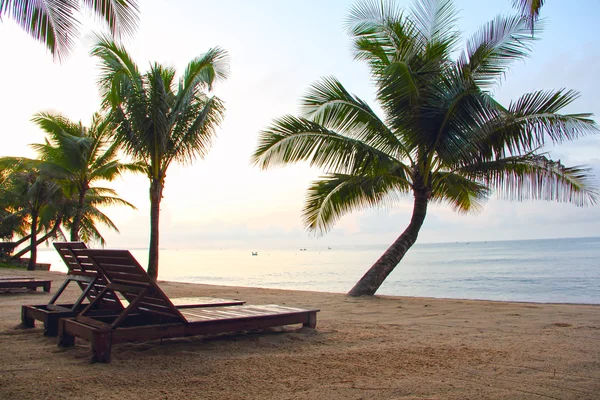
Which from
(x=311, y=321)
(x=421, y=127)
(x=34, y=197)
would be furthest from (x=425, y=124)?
(x=34, y=197)

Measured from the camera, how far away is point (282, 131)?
10.3m

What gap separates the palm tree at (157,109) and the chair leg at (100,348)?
32.2 ft

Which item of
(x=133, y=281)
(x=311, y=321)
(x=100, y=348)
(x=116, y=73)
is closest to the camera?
(x=100, y=348)

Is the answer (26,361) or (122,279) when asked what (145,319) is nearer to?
(122,279)

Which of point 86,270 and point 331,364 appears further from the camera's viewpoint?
point 86,270

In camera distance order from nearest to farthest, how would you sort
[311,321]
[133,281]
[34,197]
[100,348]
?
[100,348] → [133,281] → [311,321] → [34,197]

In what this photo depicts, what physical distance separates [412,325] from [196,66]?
10.5 metres

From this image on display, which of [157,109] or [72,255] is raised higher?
[157,109]

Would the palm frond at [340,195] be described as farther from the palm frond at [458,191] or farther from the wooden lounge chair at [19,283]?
the wooden lounge chair at [19,283]

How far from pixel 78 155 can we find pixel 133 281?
1568 centimetres

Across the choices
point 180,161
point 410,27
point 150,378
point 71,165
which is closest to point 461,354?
point 150,378

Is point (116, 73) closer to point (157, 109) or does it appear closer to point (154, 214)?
point (157, 109)

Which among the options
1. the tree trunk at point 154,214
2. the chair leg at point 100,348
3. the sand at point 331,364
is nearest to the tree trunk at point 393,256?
the sand at point 331,364

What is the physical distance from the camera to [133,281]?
13.4 feet
